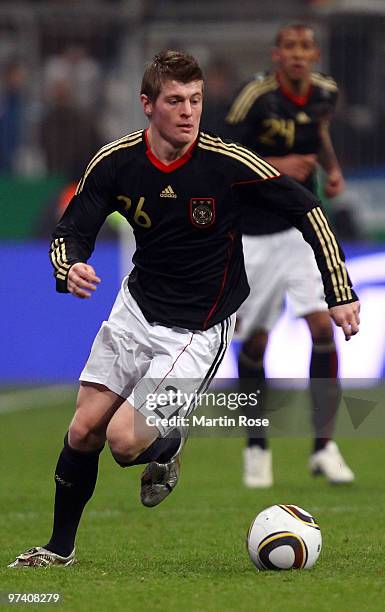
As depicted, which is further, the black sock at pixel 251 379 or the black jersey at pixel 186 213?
the black sock at pixel 251 379

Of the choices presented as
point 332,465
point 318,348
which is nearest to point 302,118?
point 318,348

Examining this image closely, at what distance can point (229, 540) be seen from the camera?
645 centimetres

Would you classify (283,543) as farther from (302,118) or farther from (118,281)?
(118,281)

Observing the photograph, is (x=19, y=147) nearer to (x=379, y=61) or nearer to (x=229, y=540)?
(x=379, y=61)

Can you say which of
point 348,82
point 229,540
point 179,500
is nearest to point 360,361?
point 348,82

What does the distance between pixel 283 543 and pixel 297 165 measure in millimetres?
3319

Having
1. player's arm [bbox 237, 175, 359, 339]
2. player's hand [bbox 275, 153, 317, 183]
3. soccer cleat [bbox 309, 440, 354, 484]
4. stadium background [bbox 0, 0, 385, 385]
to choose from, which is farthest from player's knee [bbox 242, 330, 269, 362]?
stadium background [bbox 0, 0, 385, 385]

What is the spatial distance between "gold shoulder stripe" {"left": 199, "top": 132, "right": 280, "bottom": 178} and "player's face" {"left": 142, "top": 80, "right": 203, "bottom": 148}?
158 mm

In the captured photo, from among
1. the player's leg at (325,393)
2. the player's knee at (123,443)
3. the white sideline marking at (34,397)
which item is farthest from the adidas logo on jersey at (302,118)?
the white sideline marking at (34,397)

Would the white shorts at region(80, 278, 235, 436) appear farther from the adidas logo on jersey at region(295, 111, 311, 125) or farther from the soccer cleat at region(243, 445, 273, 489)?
the adidas logo on jersey at region(295, 111, 311, 125)

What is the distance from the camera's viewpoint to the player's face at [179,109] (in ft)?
18.0

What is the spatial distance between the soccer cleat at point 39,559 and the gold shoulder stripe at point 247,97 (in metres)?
3.44

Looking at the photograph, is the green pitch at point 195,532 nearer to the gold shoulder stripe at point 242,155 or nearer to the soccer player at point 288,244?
the soccer player at point 288,244

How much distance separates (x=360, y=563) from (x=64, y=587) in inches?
47.8
